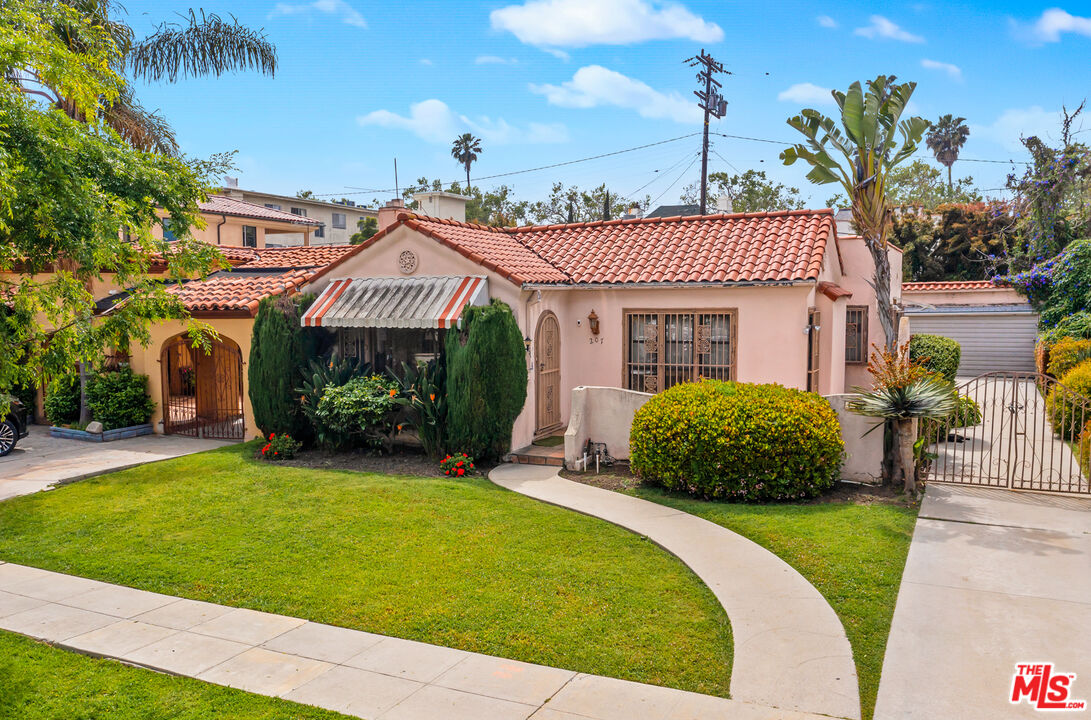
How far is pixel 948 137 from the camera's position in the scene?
66562 millimetres

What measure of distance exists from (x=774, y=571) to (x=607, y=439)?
552cm

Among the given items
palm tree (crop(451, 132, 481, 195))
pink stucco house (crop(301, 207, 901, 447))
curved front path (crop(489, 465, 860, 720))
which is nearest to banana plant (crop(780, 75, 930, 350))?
pink stucco house (crop(301, 207, 901, 447))

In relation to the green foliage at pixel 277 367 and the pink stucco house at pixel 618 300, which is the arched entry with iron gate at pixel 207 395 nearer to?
the green foliage at pixel 277 367

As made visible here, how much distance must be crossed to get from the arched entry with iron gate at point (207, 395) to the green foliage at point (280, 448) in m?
2.69

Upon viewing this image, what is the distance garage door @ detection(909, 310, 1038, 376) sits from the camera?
31.1 metres

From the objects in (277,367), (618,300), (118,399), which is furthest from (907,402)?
(118,399)

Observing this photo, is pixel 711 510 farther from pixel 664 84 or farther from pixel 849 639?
pixel 664 84

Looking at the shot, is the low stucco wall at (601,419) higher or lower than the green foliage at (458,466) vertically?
higher

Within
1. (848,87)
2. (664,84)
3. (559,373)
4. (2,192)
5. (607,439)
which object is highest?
(664,84)

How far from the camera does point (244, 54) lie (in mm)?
20938

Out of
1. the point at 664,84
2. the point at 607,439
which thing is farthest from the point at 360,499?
the point at 664,84

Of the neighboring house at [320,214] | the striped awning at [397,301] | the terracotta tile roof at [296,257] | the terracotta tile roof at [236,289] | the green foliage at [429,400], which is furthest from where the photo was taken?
the neighboring house at [320,214]

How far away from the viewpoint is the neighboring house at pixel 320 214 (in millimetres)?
Result: 48812

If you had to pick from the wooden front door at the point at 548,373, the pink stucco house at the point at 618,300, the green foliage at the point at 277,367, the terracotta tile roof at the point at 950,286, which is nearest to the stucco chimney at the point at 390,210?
the pink stucco house at the point at 618,300
